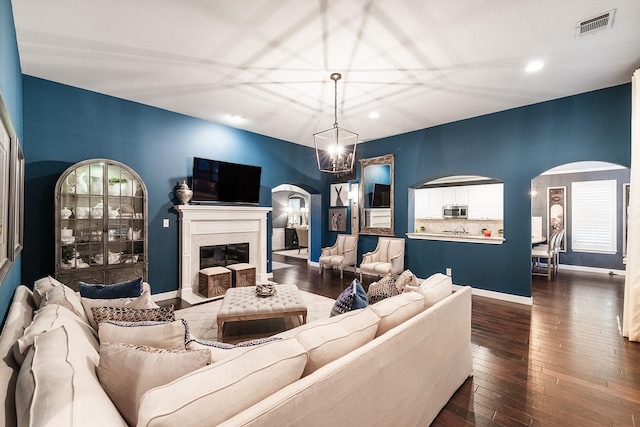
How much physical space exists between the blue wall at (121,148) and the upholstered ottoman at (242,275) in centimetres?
92

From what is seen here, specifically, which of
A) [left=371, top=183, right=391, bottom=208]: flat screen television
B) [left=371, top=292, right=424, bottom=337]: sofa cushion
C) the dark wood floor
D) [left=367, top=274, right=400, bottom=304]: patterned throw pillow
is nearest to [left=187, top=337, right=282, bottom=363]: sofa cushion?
[left=371, top=292, right=424, bottom=337]: sofa cushion

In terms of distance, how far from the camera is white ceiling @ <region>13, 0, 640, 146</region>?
230 cm

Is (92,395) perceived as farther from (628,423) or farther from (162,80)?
(162,80)

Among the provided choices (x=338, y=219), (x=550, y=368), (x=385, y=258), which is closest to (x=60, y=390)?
(x=550, y=368)

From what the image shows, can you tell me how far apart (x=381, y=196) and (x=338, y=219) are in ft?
4.19

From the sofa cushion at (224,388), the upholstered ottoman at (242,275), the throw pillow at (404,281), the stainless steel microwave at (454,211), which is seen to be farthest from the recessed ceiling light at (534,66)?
the stainless steel microwave at (454,211)

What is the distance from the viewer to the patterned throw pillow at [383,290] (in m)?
2.20

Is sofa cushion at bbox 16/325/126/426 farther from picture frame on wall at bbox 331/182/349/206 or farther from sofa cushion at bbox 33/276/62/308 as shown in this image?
picture frame on wall at bbox 331/182/349/206

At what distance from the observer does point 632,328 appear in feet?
9.95

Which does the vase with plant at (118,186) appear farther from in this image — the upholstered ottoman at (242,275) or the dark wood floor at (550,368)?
the dark wood floor at (550,368)

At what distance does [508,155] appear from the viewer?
14.8ft

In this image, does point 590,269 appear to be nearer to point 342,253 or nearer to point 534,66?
point 342,253

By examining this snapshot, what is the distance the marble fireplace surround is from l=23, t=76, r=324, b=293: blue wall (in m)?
0.19

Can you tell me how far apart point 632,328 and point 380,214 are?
13.1 feet
